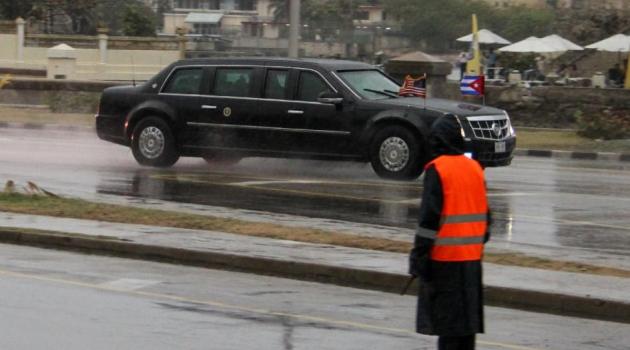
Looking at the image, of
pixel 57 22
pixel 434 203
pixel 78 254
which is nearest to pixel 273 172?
pixel 78 254

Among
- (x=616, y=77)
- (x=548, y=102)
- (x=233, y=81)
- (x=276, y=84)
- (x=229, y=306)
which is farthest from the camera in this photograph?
(x=616, y=77)

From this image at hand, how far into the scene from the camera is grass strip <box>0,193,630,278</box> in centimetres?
1168

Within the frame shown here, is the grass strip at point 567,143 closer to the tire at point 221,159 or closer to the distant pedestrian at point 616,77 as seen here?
the tire at point 221,159

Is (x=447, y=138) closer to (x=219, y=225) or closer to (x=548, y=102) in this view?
(x=219, y=225)

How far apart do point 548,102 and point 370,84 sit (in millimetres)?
16013

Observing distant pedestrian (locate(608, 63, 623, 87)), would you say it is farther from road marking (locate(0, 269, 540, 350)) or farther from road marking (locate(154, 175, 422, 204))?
road marking (locate(0, 269, 540, 350))

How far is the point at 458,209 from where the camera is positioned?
6.85 metres

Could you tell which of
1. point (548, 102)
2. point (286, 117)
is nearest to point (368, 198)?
point (286, 117)

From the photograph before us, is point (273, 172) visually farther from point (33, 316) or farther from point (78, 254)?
point (33, 316)

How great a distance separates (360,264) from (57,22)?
58383 millimetres

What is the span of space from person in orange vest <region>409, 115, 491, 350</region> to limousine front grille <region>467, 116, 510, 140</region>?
10860 millimetres

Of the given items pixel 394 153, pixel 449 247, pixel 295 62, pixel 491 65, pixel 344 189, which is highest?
pixel 295 62

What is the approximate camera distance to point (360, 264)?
37.1ft

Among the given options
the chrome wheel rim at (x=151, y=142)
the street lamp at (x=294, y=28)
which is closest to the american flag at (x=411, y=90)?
the chrome wheel rim at (x=151, y=142)
